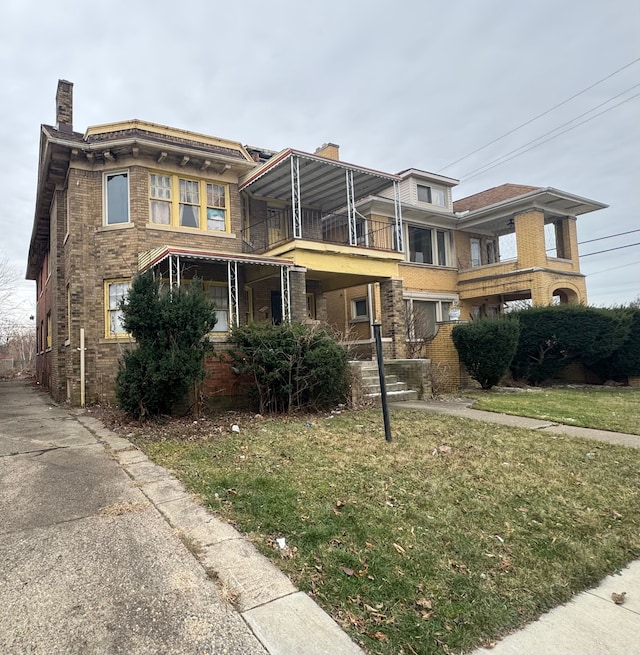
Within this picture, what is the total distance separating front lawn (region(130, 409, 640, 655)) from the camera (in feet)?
8.64

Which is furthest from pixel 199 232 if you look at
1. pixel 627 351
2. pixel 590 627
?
pixel 627 351

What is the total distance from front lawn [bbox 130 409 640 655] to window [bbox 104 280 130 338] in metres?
6.08

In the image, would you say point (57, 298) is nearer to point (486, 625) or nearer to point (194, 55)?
point (194, 55)

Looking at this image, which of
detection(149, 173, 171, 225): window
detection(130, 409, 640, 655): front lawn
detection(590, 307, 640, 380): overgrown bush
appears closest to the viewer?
detection(130, 409, 640, 655): front lawn

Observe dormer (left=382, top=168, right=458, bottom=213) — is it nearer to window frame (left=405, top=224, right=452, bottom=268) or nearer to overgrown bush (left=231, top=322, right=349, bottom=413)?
window frame (left=405, top=224, right=452, bottom=268)

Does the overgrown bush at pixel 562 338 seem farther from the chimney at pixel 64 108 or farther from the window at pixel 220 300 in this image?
the chimney at pixel 64 108

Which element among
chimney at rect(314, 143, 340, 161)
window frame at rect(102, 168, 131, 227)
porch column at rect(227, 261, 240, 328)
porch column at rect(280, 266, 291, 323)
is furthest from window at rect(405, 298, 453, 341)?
window frame at rect(102, 168, 131, 227)

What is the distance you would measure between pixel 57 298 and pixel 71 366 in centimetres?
280

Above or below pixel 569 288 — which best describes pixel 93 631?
below

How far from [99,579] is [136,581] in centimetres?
25

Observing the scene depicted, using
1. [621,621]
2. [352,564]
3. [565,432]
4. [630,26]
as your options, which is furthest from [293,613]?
[630,26]

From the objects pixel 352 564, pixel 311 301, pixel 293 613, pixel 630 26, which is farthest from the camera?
pixel 311 301

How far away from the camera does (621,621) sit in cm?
258

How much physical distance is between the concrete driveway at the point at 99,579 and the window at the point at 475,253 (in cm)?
1939
